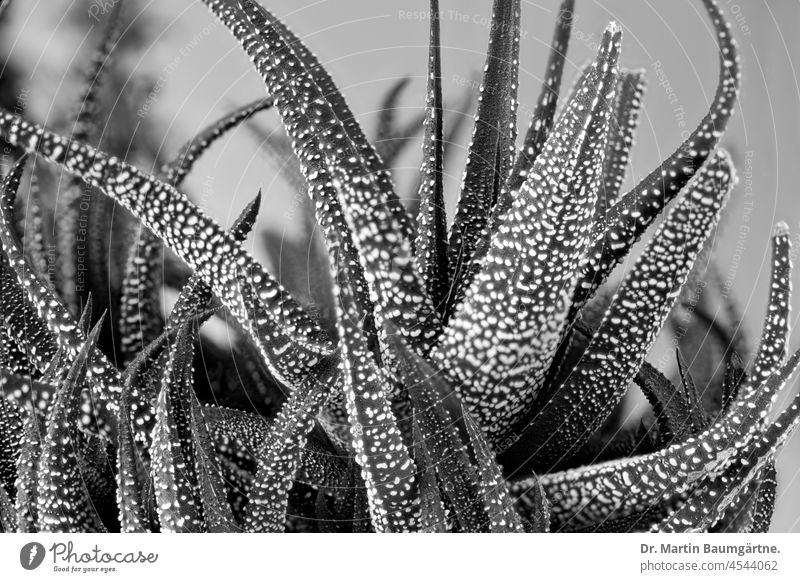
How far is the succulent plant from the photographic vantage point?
25 centimetres

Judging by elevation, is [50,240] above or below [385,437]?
above

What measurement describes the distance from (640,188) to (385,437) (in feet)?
0.47

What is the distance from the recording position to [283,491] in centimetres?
28

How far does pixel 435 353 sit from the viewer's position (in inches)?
10.3

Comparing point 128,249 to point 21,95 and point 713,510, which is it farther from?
point 713,510

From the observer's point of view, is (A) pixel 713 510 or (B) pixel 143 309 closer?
(A) pixel 713 510

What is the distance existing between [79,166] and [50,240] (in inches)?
5.5

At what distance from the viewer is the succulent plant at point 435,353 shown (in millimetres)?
247

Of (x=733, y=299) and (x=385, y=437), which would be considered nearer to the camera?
(x=385, y=437)

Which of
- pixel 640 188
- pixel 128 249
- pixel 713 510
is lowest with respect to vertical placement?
pixel 713 510

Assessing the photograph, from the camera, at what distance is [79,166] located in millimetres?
284

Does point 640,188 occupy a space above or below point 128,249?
below
